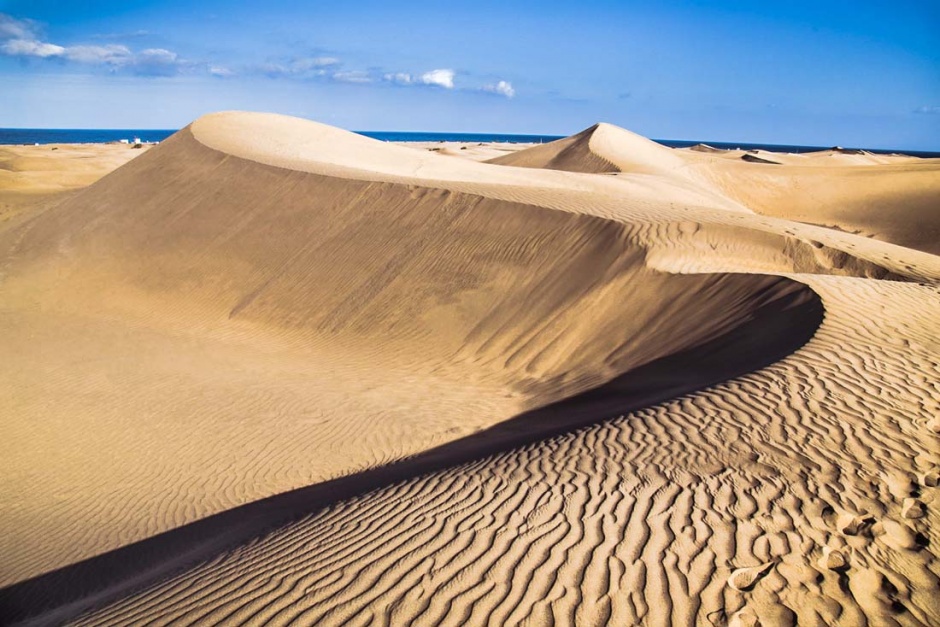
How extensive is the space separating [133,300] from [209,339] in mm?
3596

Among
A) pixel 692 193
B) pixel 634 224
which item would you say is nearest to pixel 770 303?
pixel 634 224

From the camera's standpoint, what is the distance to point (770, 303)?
8844 millimetres

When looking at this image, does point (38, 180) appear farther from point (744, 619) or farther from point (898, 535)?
point (898, 535)

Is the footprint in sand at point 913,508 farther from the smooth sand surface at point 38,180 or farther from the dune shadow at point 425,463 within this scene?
the smooth sand surface at point 38,180

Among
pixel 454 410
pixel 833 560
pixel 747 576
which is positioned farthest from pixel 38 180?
pixel 833 560

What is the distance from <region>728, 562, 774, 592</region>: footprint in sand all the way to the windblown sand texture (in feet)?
0.07

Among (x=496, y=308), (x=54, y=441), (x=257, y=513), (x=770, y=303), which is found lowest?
(x=54, y=441)

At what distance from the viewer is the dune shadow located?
535 centimetres

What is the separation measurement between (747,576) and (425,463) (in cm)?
358

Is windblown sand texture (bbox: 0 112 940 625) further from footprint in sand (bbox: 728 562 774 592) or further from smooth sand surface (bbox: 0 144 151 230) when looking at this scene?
smooth sand surface (bbox: 0 144 151 230)

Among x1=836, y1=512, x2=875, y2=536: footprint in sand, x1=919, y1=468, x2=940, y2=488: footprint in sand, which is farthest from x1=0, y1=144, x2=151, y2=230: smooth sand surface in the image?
x1=919, y1=468, x2=940, y2=488: footprint in sand

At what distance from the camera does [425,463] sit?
6.52 m

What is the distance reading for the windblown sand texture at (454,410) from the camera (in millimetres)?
3826

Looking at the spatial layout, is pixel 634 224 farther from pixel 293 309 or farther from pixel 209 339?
pixel 209 339
